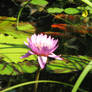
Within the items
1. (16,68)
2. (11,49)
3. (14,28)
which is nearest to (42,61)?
(16,68)

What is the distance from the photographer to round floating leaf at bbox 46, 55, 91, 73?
1.13 meters

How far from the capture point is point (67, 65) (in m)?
1.18

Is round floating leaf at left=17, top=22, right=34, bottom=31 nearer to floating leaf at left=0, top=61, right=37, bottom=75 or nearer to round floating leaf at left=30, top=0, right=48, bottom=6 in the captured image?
round floating leaf at left=30, top=0, right=48, bottom=6

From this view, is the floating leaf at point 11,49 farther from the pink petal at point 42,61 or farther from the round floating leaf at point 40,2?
the round floating leaf at point 40,2

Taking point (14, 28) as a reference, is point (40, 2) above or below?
above

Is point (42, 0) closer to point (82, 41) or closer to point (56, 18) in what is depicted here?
point (56, 18)

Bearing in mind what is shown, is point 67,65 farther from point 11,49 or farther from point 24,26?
point 24,26

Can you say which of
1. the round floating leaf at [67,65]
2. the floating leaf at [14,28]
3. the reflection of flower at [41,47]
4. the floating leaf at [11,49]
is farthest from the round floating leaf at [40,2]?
the reflection of flower at [41,47]

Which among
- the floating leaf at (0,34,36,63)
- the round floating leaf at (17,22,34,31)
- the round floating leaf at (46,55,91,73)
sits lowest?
the round floating leaf at (46,55,91,73)

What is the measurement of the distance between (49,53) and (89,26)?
1.01 metres

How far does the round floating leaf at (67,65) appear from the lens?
1.13 metres

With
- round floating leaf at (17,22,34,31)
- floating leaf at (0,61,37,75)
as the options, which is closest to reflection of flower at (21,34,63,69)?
floating leaf at (0,61,37,75)

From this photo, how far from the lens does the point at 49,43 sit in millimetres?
813

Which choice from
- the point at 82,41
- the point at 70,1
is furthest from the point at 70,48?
the point at 70,1
